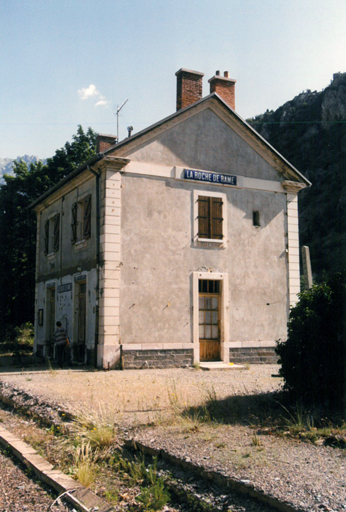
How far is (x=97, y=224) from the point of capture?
1537cm

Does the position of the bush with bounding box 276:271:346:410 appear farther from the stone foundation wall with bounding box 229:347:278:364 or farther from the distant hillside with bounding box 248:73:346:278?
the distant hillside with bounding box 248:73:346:278

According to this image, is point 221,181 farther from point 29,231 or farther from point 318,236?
point 318,236

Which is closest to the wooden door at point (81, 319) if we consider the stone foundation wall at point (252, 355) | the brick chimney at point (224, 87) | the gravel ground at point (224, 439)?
the stone foundation wall at point (252, 355)

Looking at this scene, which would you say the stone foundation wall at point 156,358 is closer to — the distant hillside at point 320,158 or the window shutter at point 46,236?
the window shutter at point 46,236

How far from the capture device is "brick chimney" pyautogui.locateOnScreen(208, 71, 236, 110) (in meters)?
18.3

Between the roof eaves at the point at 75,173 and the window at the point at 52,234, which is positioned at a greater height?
the roof eaves at the point at 75,173

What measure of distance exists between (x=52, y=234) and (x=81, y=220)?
3631 millimetres

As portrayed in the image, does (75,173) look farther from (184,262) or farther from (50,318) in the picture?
(50,318)

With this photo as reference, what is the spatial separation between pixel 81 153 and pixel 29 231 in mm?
5102

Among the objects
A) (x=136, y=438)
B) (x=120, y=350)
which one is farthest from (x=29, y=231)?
(x=136, y=438)

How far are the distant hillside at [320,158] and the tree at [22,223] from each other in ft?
81.2

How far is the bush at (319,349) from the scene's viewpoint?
6934 mm

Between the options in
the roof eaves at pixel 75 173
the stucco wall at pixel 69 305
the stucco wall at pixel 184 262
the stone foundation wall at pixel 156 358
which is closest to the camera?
the stone foundation wall at pixel 156 358

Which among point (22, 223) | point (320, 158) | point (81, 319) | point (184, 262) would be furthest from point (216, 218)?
point (320, 158)
